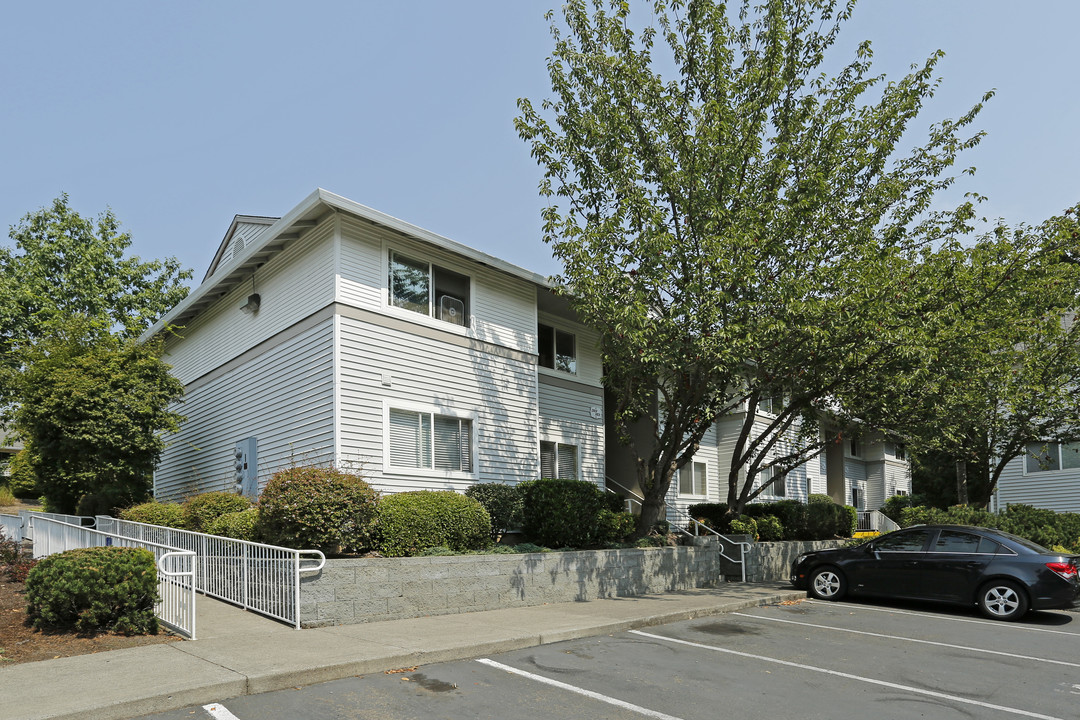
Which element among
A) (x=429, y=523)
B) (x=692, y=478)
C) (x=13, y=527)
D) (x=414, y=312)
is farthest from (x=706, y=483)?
(x=13, y=527)

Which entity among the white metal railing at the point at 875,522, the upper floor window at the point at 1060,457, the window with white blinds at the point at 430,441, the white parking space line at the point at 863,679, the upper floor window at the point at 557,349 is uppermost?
the upper floor window at the point at 557,349

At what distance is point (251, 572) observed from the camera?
35.8 feet

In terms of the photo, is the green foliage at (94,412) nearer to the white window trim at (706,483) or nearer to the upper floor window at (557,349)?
the upper floor window at (557,349)

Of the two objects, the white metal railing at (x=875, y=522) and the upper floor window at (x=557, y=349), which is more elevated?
the upper floor window at (x=557, y=349)

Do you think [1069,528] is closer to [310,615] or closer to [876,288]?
[876,288]

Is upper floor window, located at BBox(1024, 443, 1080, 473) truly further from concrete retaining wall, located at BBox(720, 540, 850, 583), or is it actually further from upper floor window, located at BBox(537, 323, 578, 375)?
upper floor window, located at BBox(537, 323, 578, 375)

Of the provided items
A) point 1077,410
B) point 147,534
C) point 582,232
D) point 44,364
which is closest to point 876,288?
point 582,232

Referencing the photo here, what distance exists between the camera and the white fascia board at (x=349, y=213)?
1416 cm

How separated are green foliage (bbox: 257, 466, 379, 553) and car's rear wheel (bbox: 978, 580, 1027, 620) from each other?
9.92 metres

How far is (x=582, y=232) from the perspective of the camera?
14750 millimetres

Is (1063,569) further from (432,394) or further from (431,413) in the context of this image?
(432,394)

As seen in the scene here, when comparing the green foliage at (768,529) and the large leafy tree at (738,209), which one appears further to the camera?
the green foliage at (768,529)

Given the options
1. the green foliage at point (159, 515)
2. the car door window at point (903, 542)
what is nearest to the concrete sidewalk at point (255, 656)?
the car door window at point (903, 542)

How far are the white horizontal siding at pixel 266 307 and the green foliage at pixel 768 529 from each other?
12.4m
